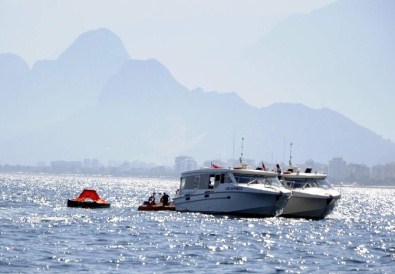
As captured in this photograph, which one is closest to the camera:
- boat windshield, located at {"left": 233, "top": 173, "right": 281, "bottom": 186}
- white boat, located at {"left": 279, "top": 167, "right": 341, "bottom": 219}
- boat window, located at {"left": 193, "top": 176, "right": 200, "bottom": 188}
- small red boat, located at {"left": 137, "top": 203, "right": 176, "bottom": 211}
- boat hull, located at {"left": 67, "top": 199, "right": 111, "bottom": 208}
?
boat windshield, located at {"left": 233, "top": 173, "right": 281, "bottom": 186}

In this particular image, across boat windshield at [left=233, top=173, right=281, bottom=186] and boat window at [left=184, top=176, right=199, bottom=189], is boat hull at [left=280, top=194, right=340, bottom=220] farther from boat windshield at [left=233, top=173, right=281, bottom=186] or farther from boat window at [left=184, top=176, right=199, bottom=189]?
boat window at [left=184, top=176, right=199, bottom=189]

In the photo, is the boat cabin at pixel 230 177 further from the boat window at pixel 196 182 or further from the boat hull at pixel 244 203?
the boat hull at pixel 244 203

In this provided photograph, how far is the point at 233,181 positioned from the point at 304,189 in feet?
31.8

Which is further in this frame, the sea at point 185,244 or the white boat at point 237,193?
the white boat at point 237,193

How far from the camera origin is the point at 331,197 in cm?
8538

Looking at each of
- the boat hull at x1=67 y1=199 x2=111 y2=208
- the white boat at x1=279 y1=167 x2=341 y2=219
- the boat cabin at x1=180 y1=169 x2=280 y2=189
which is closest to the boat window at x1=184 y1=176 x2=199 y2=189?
the boat cabin at x1=180 y1=169 x2=280 y2=189

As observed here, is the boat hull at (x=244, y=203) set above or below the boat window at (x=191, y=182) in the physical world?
below

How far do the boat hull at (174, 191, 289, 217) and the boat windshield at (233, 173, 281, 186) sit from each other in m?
1.97

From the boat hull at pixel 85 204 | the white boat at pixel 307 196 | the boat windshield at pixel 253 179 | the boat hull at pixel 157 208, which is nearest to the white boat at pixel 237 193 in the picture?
the boat windshield at pixel 253 179

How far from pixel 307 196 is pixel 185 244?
3110cm

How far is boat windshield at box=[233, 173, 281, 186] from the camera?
267ft

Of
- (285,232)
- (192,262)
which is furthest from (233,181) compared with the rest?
(192,262)

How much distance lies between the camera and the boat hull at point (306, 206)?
280 ft

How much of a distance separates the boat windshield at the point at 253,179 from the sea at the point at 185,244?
3.33 metres
